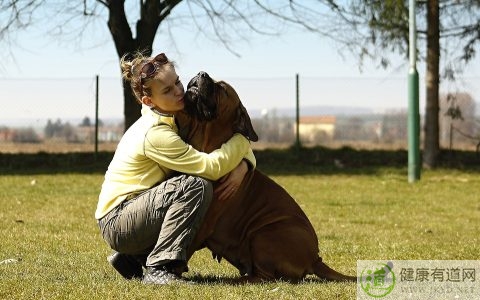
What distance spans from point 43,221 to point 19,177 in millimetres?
7023

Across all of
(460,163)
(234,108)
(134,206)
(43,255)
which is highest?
(234,108)

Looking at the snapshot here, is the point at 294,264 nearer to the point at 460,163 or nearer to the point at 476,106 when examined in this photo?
the point at 460,163

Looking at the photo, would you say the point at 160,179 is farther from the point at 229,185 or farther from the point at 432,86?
the point at 432,86

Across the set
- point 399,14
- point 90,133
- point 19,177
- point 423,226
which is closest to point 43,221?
point 423,226

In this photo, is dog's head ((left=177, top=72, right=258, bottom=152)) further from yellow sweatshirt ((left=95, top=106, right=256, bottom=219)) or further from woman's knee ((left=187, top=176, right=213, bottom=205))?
woman's knee ((left=187, top=176, right=213, bottom=205))

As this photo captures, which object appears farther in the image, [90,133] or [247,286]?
[90,133]

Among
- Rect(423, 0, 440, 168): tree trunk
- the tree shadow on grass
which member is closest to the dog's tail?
the tree shadow on grass

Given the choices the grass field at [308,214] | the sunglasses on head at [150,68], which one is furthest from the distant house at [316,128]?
the sunglasses on head at [150,68]

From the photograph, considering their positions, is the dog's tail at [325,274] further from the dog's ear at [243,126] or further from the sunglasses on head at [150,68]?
the sunglasses on head at [150,68]

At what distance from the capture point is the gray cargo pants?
5.12m

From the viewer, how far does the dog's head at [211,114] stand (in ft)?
16.9

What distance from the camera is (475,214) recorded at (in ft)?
37.9

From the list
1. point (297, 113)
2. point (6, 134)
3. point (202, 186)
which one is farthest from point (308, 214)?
point (6, 134)

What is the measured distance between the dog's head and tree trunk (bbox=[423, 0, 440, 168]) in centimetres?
→ 1385
